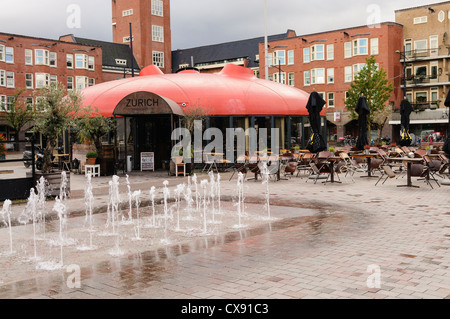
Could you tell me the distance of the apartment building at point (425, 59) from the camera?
175ft

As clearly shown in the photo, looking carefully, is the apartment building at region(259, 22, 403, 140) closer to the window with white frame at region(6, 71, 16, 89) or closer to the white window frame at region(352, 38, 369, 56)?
the white window frame at region(352, 38, 369, 56)

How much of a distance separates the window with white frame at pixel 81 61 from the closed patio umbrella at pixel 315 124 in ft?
159

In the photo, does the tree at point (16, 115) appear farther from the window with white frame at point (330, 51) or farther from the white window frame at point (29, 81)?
the window with white frame at point (330, 51)

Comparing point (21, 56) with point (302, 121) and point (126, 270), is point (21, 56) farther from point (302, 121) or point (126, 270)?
point (126, 270)

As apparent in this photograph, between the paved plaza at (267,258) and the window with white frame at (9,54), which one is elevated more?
the window with white frame at (9,54)

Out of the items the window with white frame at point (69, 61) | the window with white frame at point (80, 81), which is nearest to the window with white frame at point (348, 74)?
the window with white frame at point (80, 81)

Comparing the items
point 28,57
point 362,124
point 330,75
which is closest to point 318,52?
point 330,75

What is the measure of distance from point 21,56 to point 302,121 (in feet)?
128

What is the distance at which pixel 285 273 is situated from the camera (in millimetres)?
5629

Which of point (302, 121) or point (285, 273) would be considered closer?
point (285, 273)

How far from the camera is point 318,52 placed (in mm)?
57438
